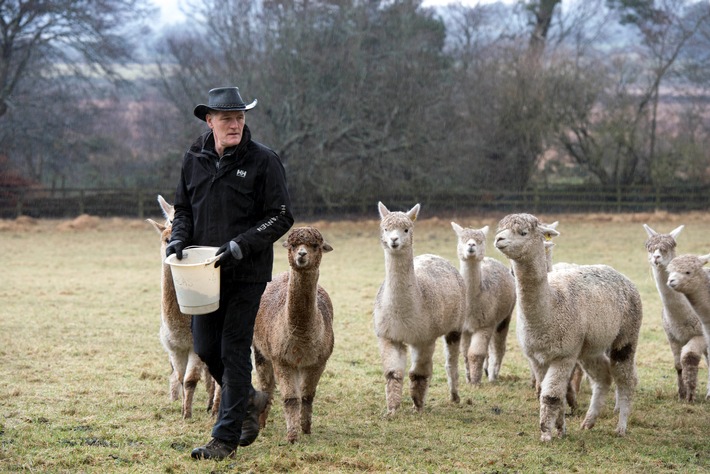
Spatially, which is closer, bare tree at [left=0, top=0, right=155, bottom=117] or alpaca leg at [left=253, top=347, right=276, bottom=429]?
alpaca leg at [left=253, top=347, right=276, bottom=429]

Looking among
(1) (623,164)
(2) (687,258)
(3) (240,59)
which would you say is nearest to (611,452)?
(2) (687,258)

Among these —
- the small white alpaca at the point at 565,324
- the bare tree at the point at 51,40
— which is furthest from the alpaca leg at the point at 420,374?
the bare tree at the point at 51,40

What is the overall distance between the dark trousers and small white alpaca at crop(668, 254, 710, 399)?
155 inches

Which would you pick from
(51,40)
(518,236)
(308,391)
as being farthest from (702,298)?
(51,40)

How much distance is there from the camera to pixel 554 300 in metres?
6.68

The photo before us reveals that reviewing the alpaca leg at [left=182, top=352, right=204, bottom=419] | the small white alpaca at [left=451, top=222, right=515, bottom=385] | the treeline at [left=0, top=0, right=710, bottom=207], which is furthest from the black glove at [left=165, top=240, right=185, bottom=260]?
the treeline at [left=0, top=0, right=710, bottom=207]

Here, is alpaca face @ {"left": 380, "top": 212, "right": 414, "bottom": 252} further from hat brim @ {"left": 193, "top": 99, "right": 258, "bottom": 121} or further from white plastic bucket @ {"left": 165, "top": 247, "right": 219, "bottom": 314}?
white plastic bucket @ {"left": 165, "top": 247, "right": 219, "bottom": 314}

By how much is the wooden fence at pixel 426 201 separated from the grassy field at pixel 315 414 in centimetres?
1400

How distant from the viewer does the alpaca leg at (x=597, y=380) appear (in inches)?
280

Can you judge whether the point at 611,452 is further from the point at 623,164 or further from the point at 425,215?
the point at 623,164

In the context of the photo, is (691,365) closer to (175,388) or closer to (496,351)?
(496,351)

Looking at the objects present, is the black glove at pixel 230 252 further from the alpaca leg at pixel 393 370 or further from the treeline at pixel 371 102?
the treeline at pixel 371 102

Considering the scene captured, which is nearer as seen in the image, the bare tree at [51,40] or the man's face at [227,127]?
the man's face at [227,127]

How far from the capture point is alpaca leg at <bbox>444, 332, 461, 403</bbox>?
8.00m
